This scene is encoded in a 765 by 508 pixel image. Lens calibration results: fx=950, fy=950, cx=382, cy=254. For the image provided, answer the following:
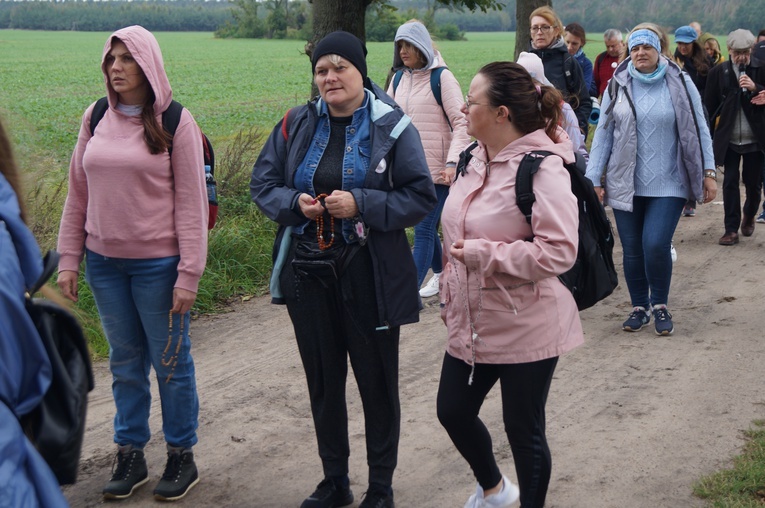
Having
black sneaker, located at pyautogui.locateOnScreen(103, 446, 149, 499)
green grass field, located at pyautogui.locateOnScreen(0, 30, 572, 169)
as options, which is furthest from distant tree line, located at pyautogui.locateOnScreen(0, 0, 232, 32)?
black sneaker, located at pyautogui.locateOnScreen(103, 446, 149, 499)

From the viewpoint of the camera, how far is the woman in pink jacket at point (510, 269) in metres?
3.48

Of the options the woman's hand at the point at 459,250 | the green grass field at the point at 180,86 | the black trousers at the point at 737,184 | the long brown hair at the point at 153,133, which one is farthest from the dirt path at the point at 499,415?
the green grass field at the point at 180,86

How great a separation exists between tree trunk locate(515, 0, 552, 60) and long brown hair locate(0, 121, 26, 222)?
32.8 feet

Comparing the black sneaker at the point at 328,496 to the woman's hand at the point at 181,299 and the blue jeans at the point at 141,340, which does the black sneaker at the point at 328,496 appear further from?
the woman's hand at the point at 181,299

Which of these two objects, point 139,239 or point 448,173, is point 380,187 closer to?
point 139,239

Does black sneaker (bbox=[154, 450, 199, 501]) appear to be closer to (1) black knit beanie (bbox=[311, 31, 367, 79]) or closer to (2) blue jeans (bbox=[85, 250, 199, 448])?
(2) blue jeans (bbox=[85, 250, 199, 448])

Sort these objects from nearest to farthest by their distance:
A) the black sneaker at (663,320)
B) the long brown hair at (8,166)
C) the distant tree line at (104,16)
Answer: the long brown hair at (8,166)
the black sneaker at (663,320)
the distant tree line at (104,16)

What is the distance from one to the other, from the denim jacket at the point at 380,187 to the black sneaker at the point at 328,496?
804mm

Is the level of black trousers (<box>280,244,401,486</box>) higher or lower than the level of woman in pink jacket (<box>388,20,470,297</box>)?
lower

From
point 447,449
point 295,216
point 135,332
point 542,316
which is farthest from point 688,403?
point 135,332

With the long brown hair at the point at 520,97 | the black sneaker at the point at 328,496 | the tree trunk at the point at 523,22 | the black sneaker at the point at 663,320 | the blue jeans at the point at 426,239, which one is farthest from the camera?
the tree trunk at the point at 523,22

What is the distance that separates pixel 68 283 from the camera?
14.1 ft

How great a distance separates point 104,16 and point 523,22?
264ft

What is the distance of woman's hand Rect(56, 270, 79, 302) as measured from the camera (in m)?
4.28
